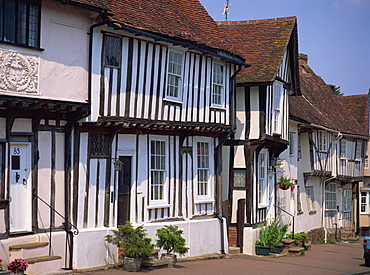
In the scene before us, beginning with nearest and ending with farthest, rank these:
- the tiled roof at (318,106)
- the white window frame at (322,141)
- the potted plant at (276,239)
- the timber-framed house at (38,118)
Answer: the timber-framed house at (38,118) < the potted plant at (276,239) < the tiled roof at (318,106) < the white window frame at (322,141)

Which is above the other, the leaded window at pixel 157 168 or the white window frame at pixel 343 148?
the white window frame at pixel 343 148

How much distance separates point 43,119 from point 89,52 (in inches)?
85.3

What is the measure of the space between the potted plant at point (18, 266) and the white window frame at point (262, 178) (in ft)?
41.8

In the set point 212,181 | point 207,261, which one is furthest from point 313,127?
point 207,261

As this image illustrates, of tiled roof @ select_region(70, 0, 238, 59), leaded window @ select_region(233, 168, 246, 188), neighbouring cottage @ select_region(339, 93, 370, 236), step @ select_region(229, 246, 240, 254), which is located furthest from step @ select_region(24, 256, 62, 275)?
neighbouring cottage @ select_region(339, 93, 370, 236)

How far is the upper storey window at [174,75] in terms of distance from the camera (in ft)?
63.0

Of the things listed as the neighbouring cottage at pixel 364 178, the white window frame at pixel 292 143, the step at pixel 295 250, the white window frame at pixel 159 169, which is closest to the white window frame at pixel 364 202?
the neighbouring cottage at pixel 364 178

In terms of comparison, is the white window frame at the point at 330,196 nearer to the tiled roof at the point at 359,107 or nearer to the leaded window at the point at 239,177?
the tiled roof at the point at 359,107

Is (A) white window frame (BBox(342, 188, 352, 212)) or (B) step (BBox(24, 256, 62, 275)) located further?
(A) white window frame (BBox(342, 188, 352, 212))

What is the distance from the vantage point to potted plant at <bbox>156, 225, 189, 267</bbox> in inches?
701

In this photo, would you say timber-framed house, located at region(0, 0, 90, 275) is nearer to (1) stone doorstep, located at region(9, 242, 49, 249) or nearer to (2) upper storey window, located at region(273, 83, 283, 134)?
(1) stone doorstep, located at region(9, 242, 49, 249)

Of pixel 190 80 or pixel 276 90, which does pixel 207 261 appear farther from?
pixel 276 90

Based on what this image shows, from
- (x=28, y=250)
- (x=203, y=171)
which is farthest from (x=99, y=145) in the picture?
(x=203, y=171)

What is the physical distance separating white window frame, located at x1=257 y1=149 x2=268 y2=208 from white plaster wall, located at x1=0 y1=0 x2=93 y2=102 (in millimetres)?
10878
